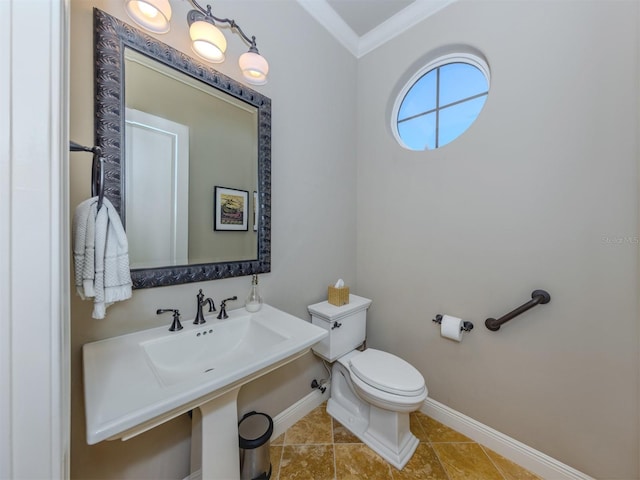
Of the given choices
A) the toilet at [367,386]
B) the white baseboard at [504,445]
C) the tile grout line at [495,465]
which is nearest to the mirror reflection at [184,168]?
the toilet at [367,386]

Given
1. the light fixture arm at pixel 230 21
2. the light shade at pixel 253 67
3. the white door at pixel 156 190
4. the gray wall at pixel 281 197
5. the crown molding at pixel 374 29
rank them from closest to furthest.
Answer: the gray wall at pixel 281 197, the white door at pixel 156 190, the light fixture arm at pixel 230 21, the light shade at pixel 253 67, the crown molding at pixel 374 29

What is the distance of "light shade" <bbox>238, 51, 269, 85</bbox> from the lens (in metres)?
1.19

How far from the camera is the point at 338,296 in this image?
5.29 feet

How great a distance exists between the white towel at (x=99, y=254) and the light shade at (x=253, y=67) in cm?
90

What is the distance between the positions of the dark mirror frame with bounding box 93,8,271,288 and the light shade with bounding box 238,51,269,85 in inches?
2.5

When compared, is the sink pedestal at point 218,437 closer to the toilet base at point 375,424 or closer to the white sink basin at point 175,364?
the white sink basin at point 175,364

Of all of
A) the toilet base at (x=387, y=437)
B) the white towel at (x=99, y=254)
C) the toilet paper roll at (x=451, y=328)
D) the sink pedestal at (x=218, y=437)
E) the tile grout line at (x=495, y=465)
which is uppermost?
the white towel at (x=99, y=254)

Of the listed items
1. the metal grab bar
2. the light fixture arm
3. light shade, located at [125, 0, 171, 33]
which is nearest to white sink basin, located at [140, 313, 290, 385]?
the metal grab bar

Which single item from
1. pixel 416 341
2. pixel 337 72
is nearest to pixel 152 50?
pixel 337 72

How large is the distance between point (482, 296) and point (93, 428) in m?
1.69

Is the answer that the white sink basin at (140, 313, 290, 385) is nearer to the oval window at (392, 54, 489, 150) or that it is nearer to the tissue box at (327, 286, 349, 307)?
the tissue box at (327, 286, 349, 307)

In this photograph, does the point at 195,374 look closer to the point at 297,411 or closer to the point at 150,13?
the point at 297,411

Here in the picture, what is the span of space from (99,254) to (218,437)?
80cm

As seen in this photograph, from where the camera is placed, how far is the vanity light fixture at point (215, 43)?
1031 millimetres
